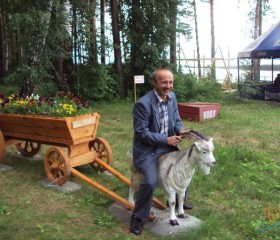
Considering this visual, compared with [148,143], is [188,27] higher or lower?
higher

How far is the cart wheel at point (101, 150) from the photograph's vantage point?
579 cm

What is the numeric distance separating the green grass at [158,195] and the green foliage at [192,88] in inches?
281

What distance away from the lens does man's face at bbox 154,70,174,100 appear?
12.2ft

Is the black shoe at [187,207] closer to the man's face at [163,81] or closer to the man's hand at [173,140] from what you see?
the man's hand at [173,140]

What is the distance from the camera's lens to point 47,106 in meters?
5.59

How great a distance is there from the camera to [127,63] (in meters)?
15.7

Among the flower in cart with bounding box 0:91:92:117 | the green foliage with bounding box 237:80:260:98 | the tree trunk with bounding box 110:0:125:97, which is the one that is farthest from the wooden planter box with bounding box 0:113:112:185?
the green foliage with bounding box 237:80:260:98

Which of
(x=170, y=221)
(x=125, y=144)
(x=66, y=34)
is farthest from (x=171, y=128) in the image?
(x=66, y=34)

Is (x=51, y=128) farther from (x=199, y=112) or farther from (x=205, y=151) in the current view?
(x=199, y=112)

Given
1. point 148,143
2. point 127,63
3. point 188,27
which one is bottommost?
point 148,143

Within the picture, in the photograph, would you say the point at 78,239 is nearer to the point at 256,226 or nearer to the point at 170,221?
the point at 170,221

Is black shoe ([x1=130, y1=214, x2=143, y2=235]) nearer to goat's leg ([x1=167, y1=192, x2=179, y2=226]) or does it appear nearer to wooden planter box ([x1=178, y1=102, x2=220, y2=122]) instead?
goat's leg ([x1=167, y1=192, x2=179, y2=226])

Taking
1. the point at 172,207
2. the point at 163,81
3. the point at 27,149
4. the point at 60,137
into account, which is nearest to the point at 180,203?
the point at 172,207

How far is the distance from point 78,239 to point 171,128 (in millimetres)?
1540
